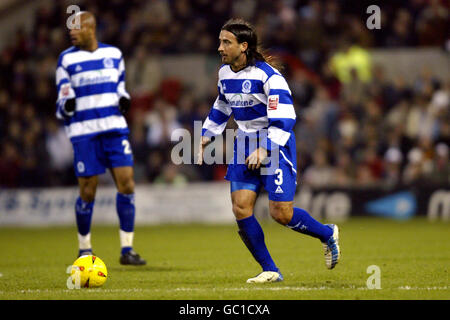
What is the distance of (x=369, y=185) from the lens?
1652cm

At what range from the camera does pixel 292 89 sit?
18.0 m

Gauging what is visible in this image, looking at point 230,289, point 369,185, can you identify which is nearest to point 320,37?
point 369,185

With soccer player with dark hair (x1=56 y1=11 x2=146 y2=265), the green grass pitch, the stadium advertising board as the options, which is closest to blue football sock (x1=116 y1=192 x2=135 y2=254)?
soccer player with dark hair (x1=56 y1=11 x2=146 y2=265)

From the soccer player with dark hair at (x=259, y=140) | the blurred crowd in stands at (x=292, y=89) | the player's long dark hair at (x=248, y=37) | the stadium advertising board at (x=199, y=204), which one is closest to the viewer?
the soccer player with dark hair at (x=259, y=140)

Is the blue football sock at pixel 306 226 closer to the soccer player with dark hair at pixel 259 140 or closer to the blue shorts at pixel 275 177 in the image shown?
the soccer player with dark hair at pixel 259 140

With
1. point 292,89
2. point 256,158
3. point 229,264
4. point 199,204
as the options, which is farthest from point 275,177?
point 292,89

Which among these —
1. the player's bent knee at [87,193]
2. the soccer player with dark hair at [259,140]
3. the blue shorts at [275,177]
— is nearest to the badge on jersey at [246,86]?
the soccer player with dark hair at [259,140]

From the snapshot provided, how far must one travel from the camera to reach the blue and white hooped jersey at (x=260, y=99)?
7117 mm

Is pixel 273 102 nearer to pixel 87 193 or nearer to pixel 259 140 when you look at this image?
pixel 259 140

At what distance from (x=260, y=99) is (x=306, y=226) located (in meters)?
1.16

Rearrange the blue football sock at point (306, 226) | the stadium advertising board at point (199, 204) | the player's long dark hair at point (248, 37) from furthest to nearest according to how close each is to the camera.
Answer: the stadium advertising board at point (199, 204), the player's long dark hair at point (248, 37), the blue football sock at point (306, 226)

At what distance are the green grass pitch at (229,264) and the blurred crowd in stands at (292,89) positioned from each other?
1908 mm
